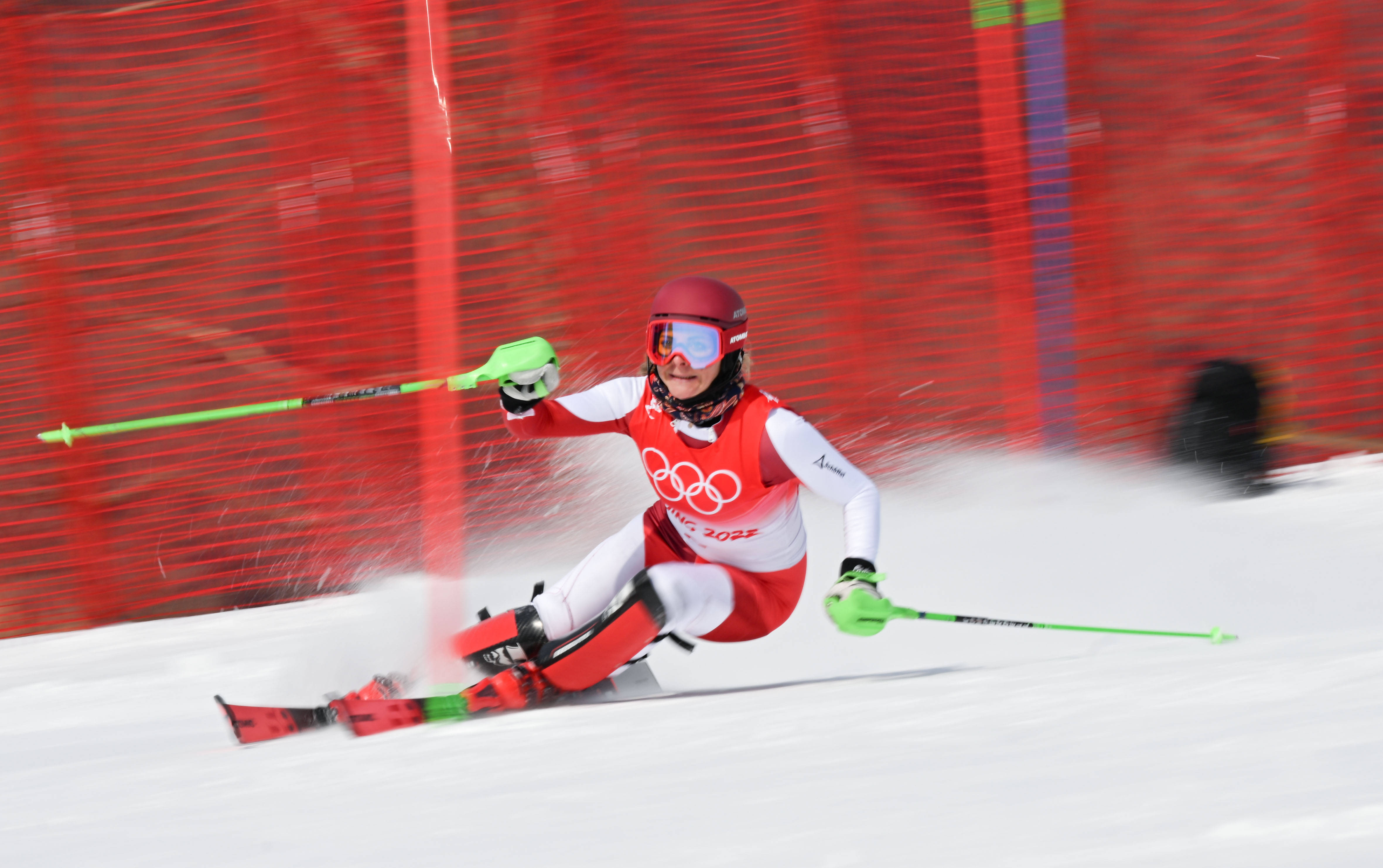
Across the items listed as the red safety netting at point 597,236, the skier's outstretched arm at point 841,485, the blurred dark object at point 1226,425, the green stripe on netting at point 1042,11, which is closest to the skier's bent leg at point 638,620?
the skier's outstretched arm at point 841,485

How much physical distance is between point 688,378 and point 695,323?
0.15 meters

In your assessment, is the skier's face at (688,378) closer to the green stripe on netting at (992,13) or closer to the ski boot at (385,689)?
the ski boot at (385,689)

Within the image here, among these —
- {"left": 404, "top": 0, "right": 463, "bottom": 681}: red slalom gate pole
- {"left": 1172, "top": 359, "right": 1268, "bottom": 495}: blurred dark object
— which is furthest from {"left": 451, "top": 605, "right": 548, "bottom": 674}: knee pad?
{"left": 1172, "top": 359, "right": 1268, "bottom": 495}: blurred dark object

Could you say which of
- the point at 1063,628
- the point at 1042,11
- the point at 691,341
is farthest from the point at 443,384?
the point at 1042,11

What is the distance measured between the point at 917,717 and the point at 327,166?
3.84m

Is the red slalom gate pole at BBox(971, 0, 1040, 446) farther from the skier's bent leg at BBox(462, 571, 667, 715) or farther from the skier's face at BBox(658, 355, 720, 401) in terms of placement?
the skier's bent leg at BBox(462, 571, 667, 715)

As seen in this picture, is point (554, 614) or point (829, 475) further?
point (554, 614)

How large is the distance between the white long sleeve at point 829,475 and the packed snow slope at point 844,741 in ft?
1.33

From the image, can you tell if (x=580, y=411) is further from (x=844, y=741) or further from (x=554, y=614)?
(x=844, y=741)

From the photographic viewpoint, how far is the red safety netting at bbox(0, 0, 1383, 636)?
194 inches

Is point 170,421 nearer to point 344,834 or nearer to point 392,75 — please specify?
point 344,834

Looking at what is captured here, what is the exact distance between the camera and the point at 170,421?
10.9 ft

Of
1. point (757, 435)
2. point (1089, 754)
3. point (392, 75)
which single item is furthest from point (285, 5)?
point (1089, 754)

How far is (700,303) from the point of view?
2.89 m
